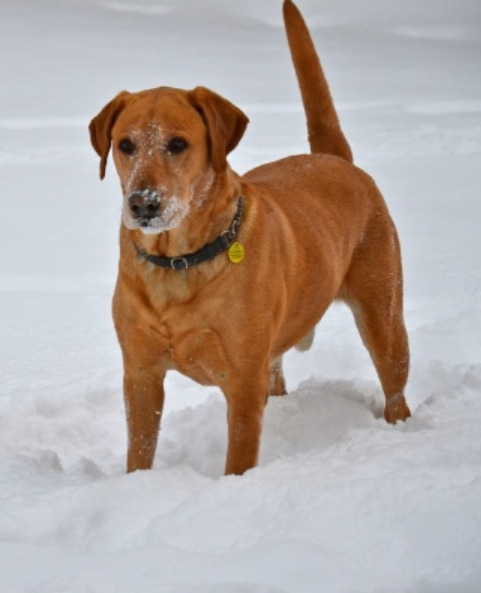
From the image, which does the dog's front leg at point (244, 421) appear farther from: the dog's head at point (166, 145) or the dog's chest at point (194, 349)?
the dog's head at point (166, 145)

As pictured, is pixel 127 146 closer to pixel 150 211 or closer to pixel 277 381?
pixel 150 211

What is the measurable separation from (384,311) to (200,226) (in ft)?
4.00

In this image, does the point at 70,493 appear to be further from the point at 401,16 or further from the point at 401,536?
the point at 401,16

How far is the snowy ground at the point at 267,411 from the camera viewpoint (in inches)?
96.0

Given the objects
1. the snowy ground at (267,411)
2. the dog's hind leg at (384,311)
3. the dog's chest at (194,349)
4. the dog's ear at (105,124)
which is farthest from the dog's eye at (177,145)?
the dog's hind leg at (384,311)

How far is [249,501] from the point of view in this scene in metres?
2.69

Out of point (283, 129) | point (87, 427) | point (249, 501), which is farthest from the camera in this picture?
point (283, 129)

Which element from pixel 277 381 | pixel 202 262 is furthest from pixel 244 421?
pixel 277 381

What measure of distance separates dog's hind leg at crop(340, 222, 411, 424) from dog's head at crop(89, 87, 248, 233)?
111 cm

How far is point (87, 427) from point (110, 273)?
2024mm

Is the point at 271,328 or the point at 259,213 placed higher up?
the point at 259,213

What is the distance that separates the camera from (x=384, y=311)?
407 cm

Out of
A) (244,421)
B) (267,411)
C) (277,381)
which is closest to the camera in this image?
(244,421)

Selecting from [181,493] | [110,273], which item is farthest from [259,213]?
[110,273]
